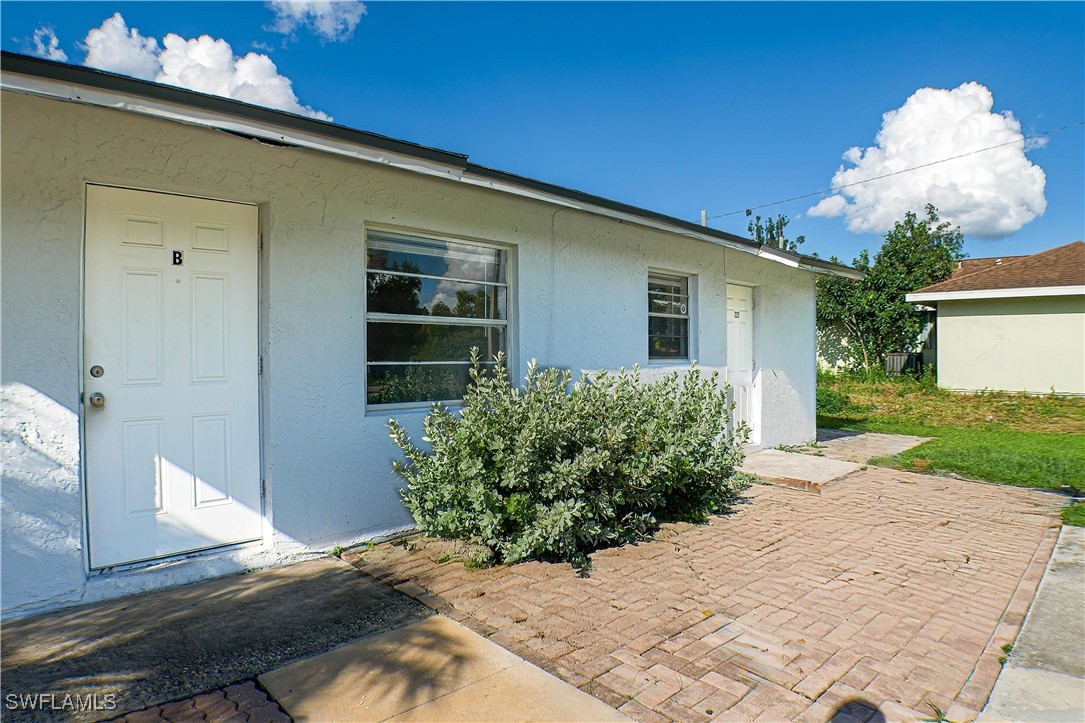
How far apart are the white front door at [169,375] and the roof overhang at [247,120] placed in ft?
3.48

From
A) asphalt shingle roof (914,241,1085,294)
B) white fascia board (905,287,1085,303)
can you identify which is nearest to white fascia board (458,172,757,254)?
white fascia board (905,287,1085,303)

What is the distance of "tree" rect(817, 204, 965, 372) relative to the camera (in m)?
19.9

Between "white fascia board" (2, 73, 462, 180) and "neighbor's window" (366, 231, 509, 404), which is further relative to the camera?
"neighbor's window" (366, 231, 509, 404)

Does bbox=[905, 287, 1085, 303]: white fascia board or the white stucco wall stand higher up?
bbox=[905, 287, 1085, 303]: white fascia board

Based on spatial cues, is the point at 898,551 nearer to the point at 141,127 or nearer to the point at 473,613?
the point at 473,613

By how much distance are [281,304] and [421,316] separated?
1184 millimetres

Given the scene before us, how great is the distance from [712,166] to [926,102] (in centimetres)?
512

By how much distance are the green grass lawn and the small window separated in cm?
352

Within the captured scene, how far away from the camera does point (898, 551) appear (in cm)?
470

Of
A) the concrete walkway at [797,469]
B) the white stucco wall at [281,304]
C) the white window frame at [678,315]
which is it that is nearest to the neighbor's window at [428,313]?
the white stucco wall at [281,304]

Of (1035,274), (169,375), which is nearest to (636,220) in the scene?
(169,375)

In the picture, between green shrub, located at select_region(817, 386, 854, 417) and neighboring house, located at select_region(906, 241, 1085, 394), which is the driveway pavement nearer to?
green shrub, located at select_region(817, 386, 854, 417)

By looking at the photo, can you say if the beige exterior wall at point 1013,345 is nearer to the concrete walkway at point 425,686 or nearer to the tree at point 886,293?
the tree at point 886,293

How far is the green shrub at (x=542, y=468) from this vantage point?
13.4 feet
